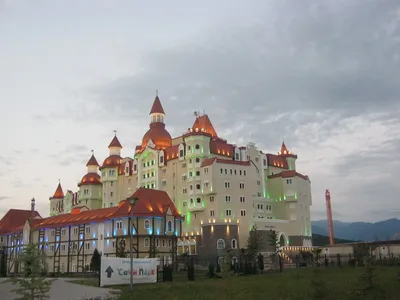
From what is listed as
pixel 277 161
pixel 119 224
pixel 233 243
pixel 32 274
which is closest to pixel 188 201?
pixel 233 243

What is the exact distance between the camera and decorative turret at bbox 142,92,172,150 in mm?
104688

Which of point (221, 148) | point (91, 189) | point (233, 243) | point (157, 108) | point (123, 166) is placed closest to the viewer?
point (233, 243)

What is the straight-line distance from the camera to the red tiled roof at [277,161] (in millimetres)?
105688

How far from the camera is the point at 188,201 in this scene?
91.8 m

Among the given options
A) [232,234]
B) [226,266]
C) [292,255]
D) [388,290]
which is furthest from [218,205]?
[226,266]

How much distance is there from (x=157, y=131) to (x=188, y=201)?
2271 centimetres

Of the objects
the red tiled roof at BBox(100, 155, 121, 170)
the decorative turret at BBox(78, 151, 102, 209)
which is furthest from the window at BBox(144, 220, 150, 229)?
the decorative turret at BBox(78, 151, 102, 209)

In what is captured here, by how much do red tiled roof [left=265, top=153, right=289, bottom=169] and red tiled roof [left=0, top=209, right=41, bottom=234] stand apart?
5592 cm

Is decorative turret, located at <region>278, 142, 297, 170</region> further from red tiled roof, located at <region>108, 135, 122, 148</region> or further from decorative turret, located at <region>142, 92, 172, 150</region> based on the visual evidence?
red tiled roof, located at <region>108, 135, 122, 148</region>

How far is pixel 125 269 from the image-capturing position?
35375 mm

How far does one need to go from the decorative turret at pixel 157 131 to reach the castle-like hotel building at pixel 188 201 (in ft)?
0.79

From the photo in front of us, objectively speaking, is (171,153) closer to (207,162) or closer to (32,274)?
(207,162)

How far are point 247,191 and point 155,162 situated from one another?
903 inches

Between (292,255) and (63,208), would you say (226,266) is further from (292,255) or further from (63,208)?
(63,208)
